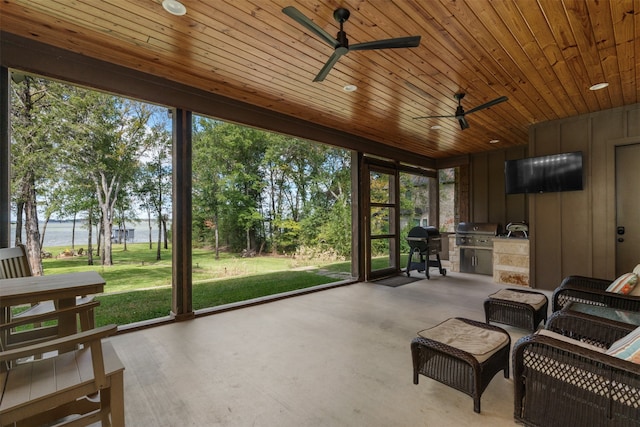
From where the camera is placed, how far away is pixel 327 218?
30.4ft

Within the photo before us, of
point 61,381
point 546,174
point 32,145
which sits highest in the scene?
point 32,145

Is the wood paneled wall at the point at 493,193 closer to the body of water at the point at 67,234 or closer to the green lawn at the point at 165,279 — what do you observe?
the green lawn at the point at 165,279

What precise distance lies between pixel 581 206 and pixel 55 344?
667 centimetres

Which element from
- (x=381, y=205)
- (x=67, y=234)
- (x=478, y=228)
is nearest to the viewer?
(x=67, y=234)

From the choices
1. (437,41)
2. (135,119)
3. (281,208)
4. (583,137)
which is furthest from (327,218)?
(437,41)

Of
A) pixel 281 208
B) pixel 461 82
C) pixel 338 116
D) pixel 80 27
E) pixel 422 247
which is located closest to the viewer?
pixel 80 27

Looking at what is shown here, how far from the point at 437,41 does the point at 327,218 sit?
6799mm

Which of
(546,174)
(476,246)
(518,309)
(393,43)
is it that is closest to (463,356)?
(518,309)

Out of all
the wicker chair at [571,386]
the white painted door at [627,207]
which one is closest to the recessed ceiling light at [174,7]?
the wicker chair at [571,386]

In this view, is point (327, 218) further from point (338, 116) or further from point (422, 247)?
point (338, 116)

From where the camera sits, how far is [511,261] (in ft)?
18.8

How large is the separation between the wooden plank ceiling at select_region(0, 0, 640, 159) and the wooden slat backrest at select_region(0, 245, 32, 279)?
191 cm

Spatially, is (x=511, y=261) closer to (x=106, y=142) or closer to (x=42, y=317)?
(x=42, y=317)

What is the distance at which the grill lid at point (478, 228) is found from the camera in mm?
6555
